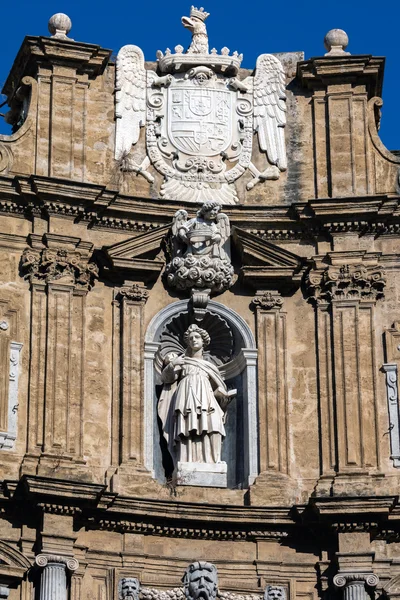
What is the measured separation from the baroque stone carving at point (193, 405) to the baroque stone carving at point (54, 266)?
1.35m

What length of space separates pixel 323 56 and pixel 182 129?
1.88 metres

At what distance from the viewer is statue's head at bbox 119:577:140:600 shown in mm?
24828

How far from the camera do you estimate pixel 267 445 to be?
25.9m

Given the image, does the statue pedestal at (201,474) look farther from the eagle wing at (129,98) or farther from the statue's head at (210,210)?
the eagle wing at (129,98)

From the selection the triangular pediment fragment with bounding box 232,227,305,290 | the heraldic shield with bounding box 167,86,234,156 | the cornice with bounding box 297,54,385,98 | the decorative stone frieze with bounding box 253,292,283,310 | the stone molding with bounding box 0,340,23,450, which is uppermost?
the cornice with bounding box 297,54,385,98

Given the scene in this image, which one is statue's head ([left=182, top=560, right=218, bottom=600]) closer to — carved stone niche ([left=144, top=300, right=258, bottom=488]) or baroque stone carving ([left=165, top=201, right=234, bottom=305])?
carved stone niche ([left=144, top=300, right=258, bottom=488])

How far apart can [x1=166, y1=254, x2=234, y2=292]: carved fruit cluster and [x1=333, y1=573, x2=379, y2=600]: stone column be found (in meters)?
3.70

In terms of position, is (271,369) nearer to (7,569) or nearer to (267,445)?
(267,445)

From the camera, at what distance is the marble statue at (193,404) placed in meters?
25.9

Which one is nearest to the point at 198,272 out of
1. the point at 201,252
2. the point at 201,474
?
the point at 201,252

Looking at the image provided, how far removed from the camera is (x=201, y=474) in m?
25.8

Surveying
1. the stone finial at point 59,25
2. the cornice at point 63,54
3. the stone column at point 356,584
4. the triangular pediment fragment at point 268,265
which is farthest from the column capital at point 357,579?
the stone finial at point 59,25

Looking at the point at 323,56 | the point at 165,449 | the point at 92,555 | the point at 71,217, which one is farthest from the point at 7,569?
the point at 323,56

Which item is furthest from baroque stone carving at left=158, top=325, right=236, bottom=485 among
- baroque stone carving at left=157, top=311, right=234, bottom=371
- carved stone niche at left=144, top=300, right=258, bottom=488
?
baroque stone carving at left=157, top=311, right=234, bottom=371
